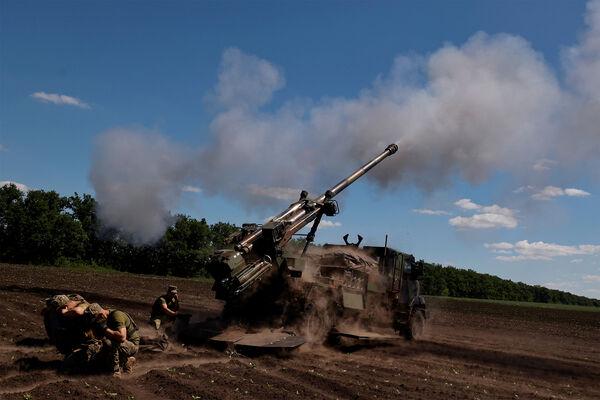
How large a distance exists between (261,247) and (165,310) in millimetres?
2611

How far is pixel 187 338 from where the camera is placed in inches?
534

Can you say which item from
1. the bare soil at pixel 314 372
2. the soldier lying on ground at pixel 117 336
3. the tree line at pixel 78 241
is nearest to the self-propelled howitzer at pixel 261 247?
the bare soil at pixel 314 372

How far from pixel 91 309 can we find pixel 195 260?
54.1m

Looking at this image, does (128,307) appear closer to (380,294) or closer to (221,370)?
(380,294)

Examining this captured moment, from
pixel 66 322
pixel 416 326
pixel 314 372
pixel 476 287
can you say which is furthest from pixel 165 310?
pixel 476 287

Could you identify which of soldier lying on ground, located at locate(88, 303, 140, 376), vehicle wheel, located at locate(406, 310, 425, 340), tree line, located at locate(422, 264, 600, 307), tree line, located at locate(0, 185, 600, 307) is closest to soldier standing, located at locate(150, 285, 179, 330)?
soldier lying on ground, located at locate(88, 303, 140, 376)

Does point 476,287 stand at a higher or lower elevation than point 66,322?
higher

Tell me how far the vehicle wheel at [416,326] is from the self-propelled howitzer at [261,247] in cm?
453

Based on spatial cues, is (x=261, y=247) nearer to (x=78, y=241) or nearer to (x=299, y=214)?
(x=299, y=214)

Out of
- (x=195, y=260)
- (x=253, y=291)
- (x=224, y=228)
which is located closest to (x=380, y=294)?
(x=253, y=291)

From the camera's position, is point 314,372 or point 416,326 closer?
point 314,372

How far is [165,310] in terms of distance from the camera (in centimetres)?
1335

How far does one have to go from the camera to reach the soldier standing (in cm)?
1340

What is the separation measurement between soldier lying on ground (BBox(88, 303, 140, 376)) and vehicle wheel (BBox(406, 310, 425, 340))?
10.1m
